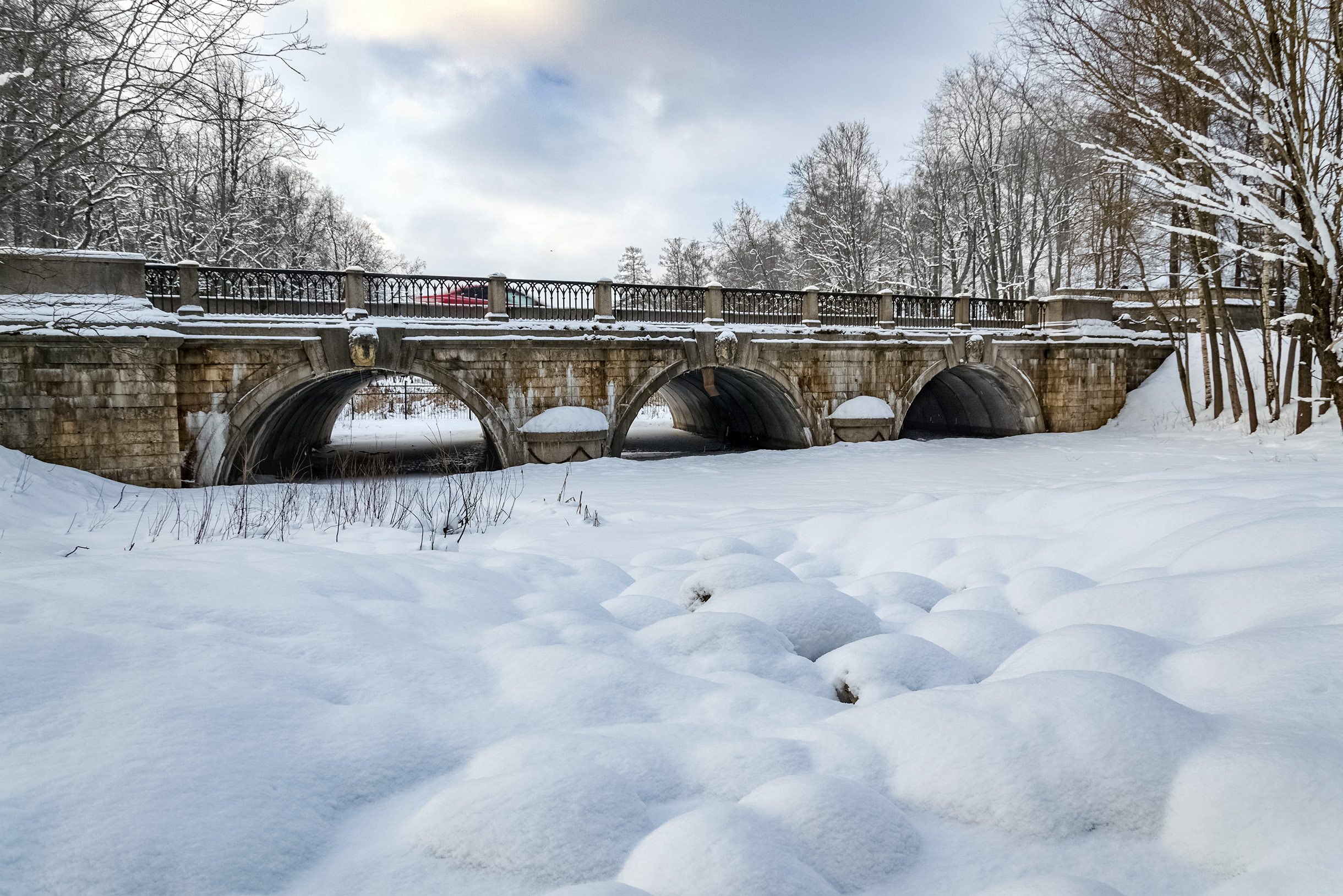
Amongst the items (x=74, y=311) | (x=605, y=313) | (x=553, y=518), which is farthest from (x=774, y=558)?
(x=74, y=311)

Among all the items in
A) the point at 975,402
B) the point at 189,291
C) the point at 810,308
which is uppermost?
the point at 810,308

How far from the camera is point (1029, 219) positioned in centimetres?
2989

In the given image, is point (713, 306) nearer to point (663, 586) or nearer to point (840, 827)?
point (663, 586)

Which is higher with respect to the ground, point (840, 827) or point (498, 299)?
point (498, 299)

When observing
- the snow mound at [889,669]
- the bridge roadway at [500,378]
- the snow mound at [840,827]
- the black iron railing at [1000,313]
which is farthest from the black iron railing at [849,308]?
the snow mound at [840,827]

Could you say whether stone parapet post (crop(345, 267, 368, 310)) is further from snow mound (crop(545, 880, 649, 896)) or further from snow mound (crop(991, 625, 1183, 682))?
snow mound (crop(545, 880, 649, 896))

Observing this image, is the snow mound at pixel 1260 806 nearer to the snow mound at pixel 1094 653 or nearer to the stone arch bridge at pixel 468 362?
the snow mound at pixel 1094 653

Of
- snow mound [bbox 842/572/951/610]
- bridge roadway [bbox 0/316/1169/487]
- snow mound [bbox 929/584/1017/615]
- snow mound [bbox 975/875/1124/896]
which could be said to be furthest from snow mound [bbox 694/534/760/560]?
bridge roadway [bbox 0/316/1169/487]

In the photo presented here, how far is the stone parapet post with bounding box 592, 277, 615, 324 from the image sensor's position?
48.6ft

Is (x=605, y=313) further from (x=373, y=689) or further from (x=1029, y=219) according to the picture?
(x=1029, y=219)

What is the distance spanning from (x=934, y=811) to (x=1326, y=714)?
125 cm

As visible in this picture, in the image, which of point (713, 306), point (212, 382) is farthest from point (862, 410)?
point (212, 382)

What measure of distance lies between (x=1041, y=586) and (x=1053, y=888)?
9.60ft

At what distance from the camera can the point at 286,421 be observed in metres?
15.9
